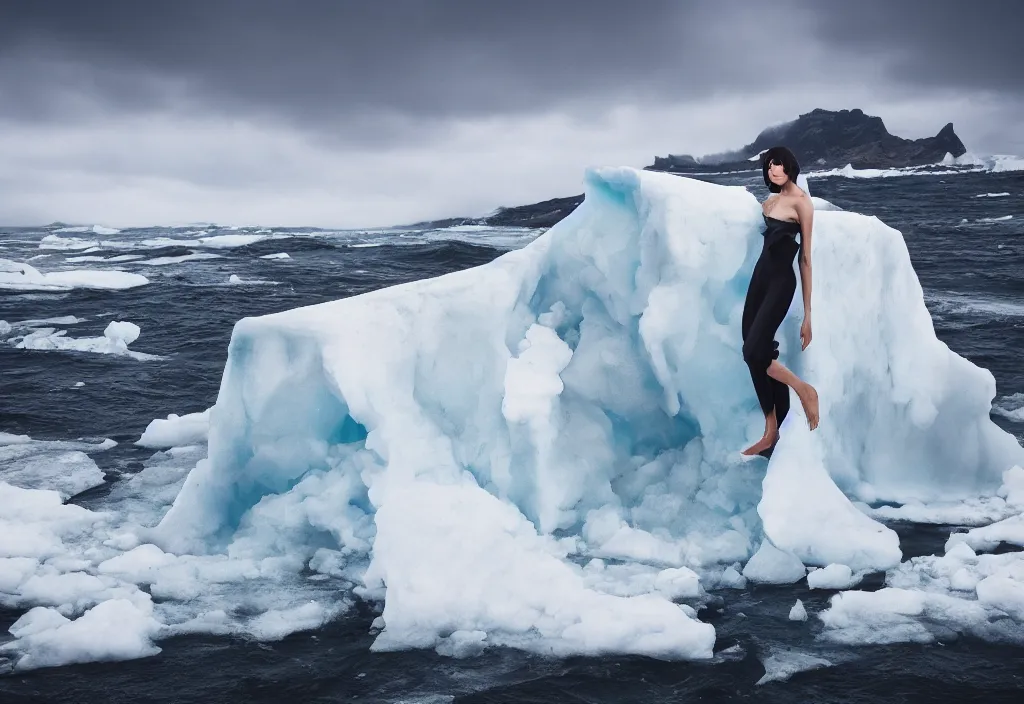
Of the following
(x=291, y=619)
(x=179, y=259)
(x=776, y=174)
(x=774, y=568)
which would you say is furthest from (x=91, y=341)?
(x=179, y=259)

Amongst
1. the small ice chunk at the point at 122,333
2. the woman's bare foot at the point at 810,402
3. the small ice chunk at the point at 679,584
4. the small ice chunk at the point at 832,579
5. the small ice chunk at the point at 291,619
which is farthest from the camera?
the small ice chunk at the point at 122,333

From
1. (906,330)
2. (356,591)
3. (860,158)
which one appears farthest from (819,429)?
(860,158)

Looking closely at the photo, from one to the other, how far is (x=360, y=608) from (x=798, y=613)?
2824 millimetres

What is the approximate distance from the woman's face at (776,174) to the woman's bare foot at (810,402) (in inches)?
60.4

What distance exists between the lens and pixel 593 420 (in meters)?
7.11

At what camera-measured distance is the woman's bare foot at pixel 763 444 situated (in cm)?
640

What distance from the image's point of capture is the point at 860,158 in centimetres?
9731

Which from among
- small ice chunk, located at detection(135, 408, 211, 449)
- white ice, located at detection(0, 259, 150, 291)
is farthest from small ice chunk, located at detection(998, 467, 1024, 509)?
white ice, located at detection(0, 259, 150, 291)

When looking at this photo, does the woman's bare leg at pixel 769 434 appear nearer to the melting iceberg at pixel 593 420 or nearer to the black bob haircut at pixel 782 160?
the melting iceberg at pixel 593 420

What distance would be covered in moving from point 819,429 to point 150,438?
7.63m

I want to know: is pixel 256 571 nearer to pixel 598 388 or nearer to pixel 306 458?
pixel 306 458

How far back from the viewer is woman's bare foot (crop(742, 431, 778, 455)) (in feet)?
21.0

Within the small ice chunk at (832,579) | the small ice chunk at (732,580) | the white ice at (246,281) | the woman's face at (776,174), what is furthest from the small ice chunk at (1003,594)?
Result: the white ice at (246,281)

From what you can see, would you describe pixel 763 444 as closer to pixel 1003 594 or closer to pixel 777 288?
pixel 777 288
